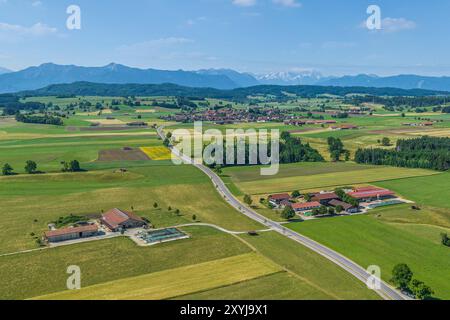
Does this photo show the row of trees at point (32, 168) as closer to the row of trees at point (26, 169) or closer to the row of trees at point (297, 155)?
the row of trees at point (26, 169)

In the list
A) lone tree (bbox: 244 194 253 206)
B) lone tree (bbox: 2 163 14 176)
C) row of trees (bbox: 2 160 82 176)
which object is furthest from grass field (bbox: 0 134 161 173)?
lone tree (bbox: 244 194 253 206)

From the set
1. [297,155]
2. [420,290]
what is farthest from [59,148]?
[420,290]

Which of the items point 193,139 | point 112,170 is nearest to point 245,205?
point 112,170

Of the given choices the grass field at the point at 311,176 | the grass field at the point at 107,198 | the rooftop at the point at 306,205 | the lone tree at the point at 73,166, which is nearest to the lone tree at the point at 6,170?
the grass field at the point at 107,198
